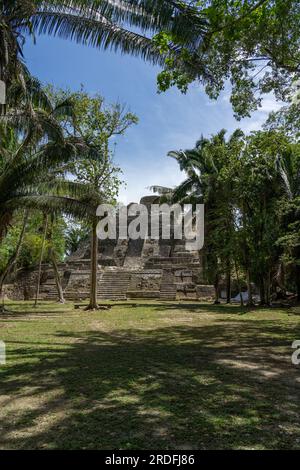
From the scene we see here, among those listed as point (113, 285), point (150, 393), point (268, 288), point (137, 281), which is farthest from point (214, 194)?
point (150, 393)

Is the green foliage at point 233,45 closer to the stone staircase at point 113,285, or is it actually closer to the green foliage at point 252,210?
the green foliage at point 252,210

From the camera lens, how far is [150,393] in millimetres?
4109

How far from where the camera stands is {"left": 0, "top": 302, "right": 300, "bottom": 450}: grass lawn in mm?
2980

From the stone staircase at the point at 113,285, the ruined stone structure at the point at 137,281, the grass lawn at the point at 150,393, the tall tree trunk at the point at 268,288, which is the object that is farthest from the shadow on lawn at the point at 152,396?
the ruined stone structure at the point at 137,281

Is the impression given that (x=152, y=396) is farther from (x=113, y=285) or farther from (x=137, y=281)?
(x=113, y=285)

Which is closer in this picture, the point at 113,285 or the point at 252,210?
the point at 252,210

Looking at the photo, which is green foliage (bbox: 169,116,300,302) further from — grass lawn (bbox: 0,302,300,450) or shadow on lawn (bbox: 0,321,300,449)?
shadow on lawn (bbox: 0,321,300,449)

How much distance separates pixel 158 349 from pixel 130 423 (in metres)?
3.56

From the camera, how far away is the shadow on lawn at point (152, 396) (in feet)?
9.75

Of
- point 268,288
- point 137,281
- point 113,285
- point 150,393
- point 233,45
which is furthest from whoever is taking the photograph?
point 113,285

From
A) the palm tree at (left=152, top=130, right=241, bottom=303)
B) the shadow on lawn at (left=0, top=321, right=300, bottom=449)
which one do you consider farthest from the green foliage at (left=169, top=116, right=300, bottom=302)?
the shadow on lawn at (left=0, top=321, right=300, bottom=449)

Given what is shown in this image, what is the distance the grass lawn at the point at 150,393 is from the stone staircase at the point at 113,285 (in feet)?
48.6

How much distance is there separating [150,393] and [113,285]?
2009cm

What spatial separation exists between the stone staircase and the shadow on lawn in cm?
1571
